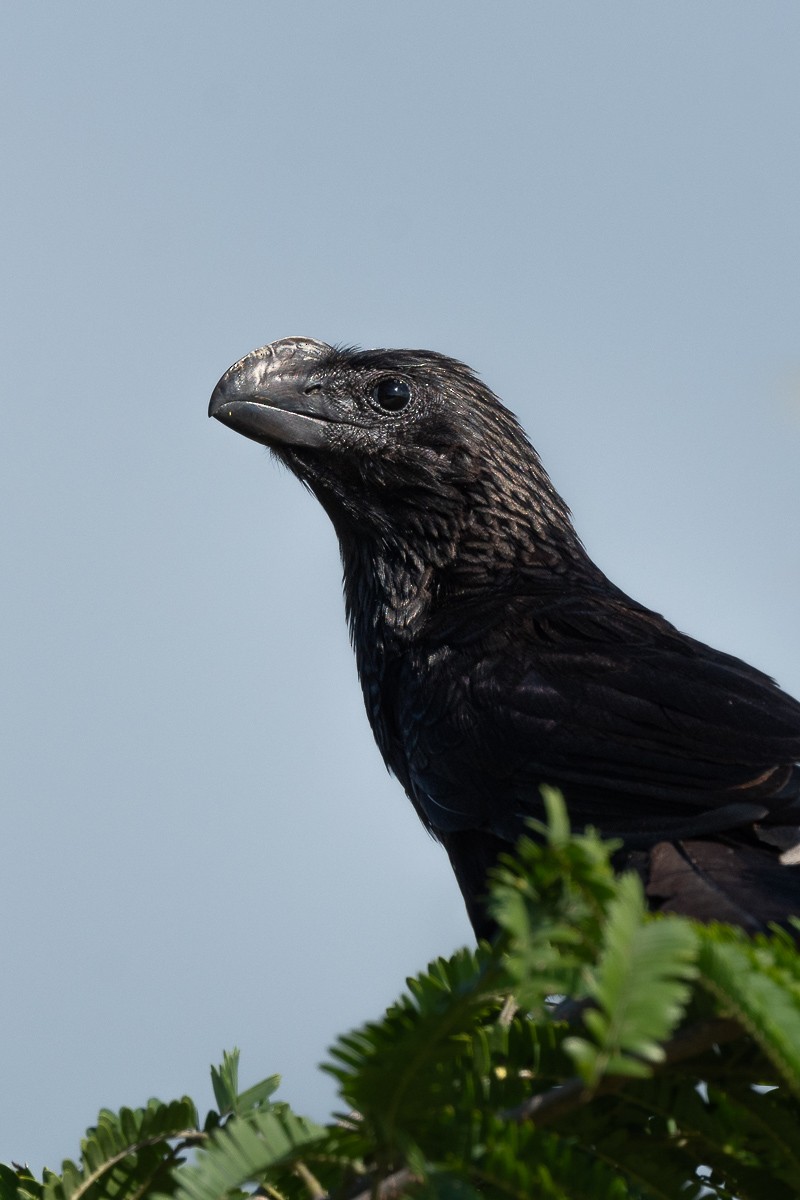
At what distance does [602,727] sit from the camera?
13.5 ft

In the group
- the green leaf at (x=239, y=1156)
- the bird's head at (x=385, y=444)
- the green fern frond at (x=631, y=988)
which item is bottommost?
the green leaf at (x=239, y=1156)

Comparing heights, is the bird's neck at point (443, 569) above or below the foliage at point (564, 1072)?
above

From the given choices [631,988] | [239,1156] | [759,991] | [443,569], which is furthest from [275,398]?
[631,988]

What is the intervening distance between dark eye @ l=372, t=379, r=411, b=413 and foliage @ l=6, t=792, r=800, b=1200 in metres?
3.88

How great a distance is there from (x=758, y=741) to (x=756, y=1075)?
2.26 meters

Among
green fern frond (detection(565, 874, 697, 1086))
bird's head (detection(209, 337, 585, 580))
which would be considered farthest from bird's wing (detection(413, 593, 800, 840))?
green fern frond (detection(565, 874, 697, 1086))

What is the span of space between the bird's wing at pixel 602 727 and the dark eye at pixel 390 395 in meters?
1.20

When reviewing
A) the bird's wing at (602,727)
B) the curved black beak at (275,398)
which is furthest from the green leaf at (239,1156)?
the curved black beak at (275,398)

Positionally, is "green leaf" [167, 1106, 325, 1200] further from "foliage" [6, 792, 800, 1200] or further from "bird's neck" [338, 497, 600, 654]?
"bird's neck" [338, 497, 600, 654]

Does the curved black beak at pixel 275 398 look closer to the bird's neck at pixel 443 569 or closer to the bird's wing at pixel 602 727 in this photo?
the bird's neck at pixel 443 569

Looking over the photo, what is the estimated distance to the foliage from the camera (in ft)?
4.16

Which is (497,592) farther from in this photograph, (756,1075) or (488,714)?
(756,1075)

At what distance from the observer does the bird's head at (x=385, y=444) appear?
548 cm

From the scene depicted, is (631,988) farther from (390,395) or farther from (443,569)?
(390,395)
